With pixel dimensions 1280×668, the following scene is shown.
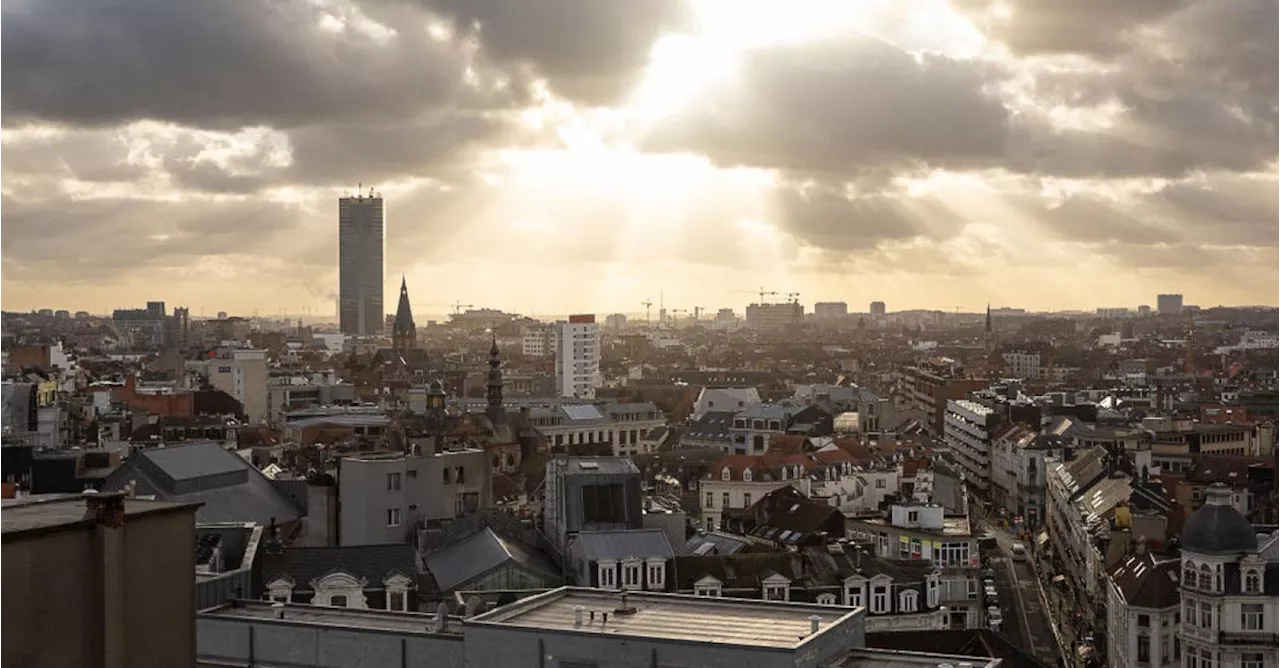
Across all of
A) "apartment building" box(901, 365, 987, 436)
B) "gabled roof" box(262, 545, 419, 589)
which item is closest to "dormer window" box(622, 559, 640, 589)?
"gabled roof" box(262, 545, 419, 589)

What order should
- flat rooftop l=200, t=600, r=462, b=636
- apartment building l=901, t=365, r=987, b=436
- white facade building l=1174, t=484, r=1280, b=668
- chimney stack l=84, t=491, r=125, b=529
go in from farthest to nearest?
1. apartment building l=901, t=365, r=987, b=436
2. white facade building l=1174, t=484, r=1280, b=668
3. flat rooftop l=200, t=600, r=462, b=636
4. chimney stack l=84, t=491, r=125, b=529

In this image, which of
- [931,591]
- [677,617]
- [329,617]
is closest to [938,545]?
[931,591]

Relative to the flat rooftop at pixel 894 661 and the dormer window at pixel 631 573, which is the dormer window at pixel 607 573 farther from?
the flat rooftop at pixel 894 661

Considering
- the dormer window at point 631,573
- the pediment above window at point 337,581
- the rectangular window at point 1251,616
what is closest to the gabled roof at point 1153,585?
the rectangular window at point 1251,616

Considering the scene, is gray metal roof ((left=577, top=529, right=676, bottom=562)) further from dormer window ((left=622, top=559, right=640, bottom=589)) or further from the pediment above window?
the pediment above window

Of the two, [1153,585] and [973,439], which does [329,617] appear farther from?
[973,439]

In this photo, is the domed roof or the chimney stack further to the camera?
the domed roof
